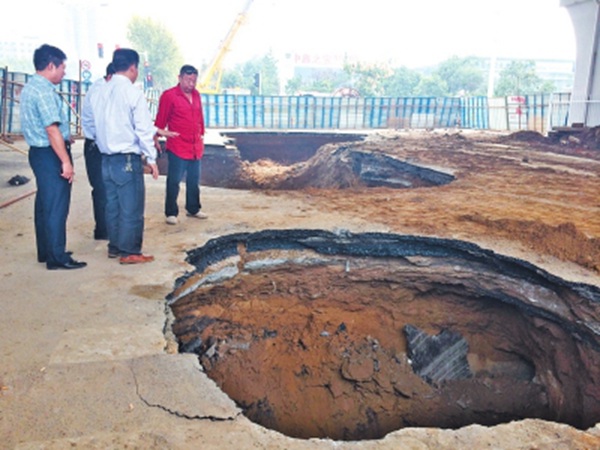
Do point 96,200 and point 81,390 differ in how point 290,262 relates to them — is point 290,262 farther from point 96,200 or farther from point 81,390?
point 81,390

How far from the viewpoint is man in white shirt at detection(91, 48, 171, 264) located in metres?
3.72

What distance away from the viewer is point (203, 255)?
4.46 m

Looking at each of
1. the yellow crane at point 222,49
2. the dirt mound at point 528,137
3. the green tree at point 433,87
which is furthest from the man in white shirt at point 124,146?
the green tree at point 433,87

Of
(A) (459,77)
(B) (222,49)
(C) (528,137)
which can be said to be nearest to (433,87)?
(A) (459,77)

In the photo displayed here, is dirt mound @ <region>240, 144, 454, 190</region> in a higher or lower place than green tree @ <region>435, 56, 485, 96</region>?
lower

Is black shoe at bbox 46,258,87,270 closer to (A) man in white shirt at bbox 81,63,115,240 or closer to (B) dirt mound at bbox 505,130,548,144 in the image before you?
(A) man in white shirt at bbox 81,63,115,240

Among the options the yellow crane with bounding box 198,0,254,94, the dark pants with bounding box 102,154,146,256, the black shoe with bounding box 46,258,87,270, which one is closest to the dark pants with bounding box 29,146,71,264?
the black shoe with bounding box 46,258,87,270

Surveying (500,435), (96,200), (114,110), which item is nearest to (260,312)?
(96,200)

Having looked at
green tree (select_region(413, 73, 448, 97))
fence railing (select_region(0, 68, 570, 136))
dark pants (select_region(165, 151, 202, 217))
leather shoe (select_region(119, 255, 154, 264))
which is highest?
green tree (select_region(413, 73, 448, 97))

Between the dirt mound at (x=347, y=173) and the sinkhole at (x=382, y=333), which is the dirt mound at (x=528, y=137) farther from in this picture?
the sinkhole at (x=382, y=333)

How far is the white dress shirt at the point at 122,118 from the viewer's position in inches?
146

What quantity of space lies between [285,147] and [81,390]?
16.3 metres

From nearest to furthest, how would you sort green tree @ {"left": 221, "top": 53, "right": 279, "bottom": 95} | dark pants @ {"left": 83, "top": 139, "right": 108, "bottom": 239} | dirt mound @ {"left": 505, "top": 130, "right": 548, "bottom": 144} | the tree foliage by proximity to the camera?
dark pants @ {"left": 83, "top": 139, "right": 108, "bottom": 239} → dirt mound @ {"left": 505, "top": 130, "right": 548, "bottom": 144} → the tree foliage → green tree @ {"left": 221, "top": 53, "right": 279, "bottom": 95}

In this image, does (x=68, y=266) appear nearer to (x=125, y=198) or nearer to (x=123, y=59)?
(x=125, y=198)
